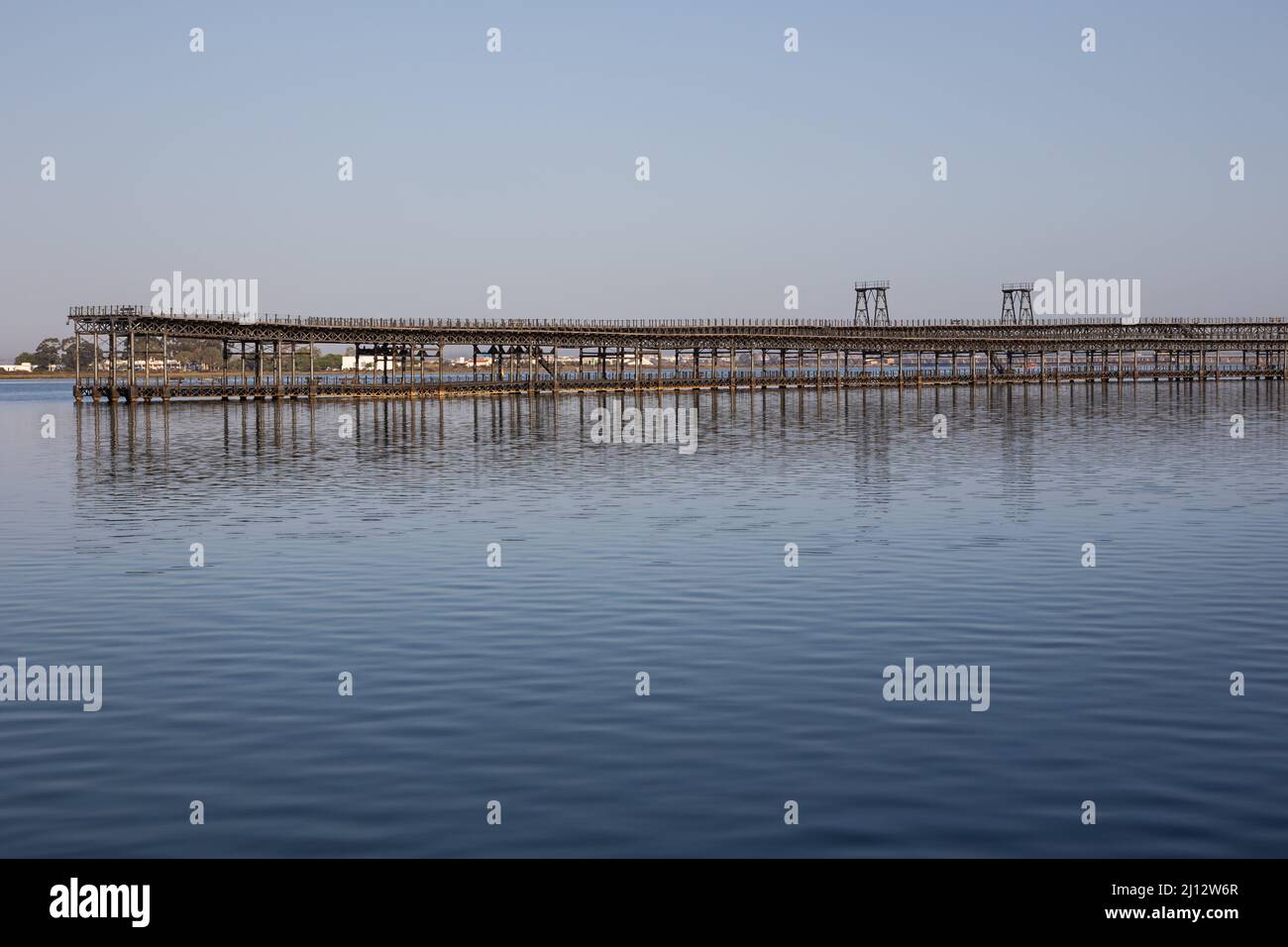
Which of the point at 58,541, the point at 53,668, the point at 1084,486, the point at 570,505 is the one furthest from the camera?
the point at 1084,486

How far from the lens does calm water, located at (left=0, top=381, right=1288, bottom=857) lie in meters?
12.7

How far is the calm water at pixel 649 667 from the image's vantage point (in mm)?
12672

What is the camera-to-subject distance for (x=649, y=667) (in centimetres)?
1911
